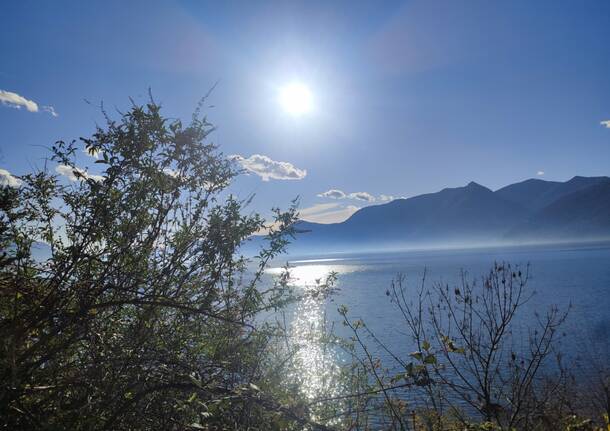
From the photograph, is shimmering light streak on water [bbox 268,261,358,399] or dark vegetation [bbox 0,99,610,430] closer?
dark vegetation [bbox 0,99,610,430]

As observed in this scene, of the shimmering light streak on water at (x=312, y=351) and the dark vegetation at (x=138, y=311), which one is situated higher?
the dark vegetation at (x=138, y=311)

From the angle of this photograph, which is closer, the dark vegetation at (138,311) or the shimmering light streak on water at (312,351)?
the dark vegetation at (138,311)

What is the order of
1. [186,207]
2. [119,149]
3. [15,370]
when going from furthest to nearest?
Answer: [186,207] < [119,149] < [15,370]

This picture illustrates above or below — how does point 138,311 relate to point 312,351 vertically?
above

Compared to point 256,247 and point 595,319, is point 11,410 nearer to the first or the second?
point 256,247

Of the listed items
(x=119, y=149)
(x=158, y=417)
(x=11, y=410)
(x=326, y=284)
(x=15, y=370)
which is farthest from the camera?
(x=326, y=284)

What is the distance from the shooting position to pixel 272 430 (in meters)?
4.07

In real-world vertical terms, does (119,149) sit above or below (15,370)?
above

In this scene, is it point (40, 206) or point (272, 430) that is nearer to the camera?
point (272, 430)

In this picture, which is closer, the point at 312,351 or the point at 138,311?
the point at 138,311

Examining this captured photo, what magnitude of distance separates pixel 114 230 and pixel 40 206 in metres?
1.55

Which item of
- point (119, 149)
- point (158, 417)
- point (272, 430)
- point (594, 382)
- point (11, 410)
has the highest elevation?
point (119, 149)

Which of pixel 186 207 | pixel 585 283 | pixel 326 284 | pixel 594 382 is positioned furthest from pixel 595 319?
pixel 186 207

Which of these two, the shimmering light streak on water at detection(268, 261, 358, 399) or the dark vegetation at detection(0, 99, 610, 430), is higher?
the dark vegetation at detection(0, 99, 610, 430)
